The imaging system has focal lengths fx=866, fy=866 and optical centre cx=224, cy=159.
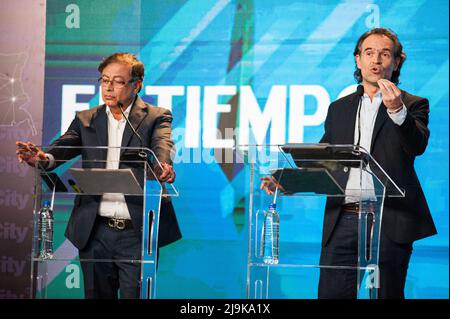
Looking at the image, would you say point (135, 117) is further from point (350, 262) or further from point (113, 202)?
point (350, 262)

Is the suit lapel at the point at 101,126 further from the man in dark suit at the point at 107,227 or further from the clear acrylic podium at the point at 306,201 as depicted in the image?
the clear acrylic podium at the point at 306,201

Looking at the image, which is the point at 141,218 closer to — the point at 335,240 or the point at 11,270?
the point at 335,240

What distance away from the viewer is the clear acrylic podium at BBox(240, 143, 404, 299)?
4152 mm

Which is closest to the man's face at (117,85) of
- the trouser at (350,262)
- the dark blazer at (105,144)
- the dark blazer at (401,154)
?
the dark blazer at (105,144)

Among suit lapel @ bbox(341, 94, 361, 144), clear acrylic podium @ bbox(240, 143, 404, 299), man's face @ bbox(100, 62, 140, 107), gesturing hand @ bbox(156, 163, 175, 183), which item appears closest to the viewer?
clear acrylic podium @ bbox(240, 143, 404, 299)

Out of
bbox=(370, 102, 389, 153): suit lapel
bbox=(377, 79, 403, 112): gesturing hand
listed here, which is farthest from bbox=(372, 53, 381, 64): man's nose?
bbox=(377, 79, 403, 112): gesturing hand

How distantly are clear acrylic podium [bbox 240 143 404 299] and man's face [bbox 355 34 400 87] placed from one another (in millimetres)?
975

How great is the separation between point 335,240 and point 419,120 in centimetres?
91

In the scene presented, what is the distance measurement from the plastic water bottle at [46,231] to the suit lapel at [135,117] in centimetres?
83

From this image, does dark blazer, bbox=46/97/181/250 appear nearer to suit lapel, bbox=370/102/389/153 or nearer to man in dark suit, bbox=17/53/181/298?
man in dark suit, bbox=17/53/181/298

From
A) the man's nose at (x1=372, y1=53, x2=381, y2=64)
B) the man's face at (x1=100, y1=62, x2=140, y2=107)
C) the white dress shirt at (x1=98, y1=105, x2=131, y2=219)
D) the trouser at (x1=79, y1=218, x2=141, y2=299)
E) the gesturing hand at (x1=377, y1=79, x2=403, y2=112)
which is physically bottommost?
the trouser at (x1=79, y1=218, x2=141, y2=299)

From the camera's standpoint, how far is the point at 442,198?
6.05m

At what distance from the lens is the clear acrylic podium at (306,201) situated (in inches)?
163
